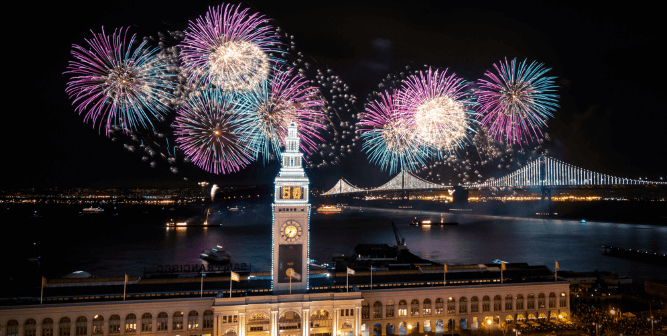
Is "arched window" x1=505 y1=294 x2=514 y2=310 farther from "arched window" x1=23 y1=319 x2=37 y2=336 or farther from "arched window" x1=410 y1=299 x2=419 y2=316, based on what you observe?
"arched window" x1=23 y1=319 x2=37 y2=336

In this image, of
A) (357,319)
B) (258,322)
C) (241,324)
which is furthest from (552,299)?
(241,324)

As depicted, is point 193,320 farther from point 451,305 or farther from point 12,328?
point 451,305

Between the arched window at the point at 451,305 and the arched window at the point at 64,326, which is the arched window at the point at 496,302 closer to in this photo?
the arched window at the point at 451,305

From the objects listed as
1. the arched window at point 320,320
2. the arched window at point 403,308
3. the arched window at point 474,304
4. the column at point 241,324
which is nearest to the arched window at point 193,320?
the column at point 241,324

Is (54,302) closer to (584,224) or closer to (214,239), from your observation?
(214,239)

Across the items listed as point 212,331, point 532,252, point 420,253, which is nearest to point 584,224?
point 532,252

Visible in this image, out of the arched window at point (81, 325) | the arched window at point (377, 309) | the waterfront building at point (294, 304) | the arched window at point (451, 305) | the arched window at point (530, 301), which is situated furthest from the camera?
the arched window at point (530, 301)
